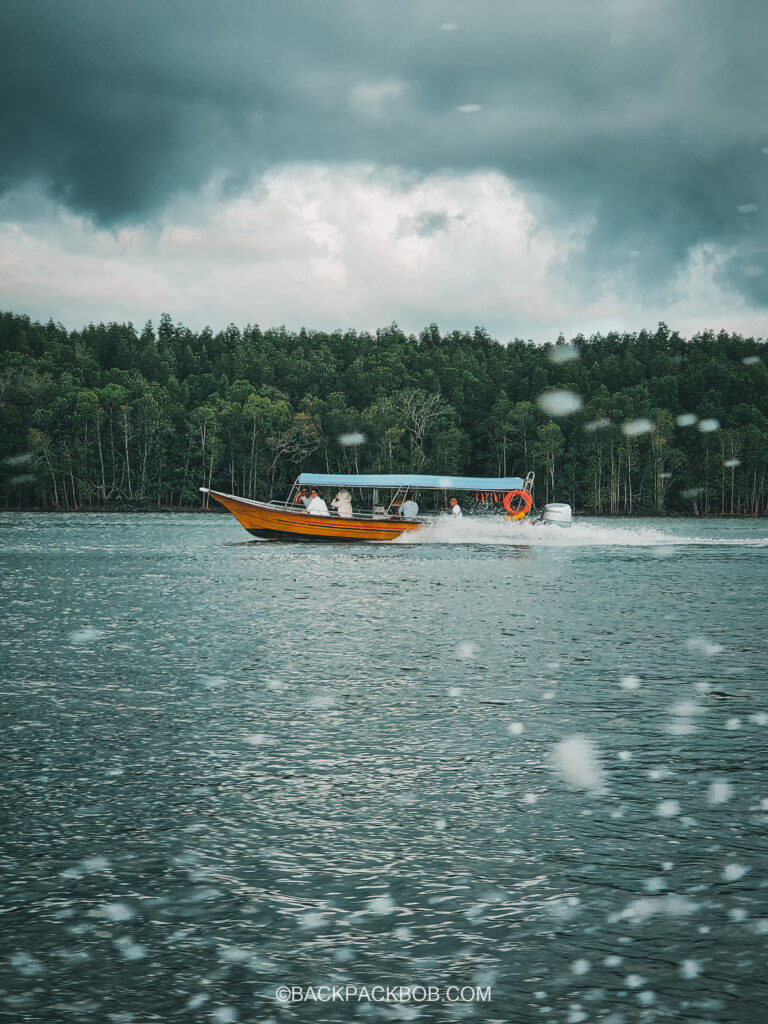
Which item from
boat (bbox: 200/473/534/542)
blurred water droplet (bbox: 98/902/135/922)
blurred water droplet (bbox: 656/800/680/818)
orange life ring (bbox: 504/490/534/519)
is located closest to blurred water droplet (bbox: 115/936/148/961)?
blurred water droplet (bbox: 98/902/135/922)

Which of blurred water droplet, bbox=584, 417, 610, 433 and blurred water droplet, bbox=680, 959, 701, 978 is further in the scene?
blurred water droplet, bbox=584, 417, 610, 433

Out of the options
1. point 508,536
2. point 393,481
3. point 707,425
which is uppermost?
point 707,425

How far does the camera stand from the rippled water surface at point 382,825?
5242 mm

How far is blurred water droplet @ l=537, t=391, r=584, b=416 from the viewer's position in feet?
515

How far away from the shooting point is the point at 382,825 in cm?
773

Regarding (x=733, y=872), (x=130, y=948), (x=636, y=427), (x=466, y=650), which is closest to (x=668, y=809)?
(x=733, y=872)

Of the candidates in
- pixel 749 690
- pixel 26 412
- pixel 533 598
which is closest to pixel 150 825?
pixel 749 690

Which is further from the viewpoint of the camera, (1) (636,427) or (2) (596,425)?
(1) (636,427)

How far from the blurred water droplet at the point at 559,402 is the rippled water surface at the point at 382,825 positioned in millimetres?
139985

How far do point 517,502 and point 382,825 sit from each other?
49.4 meters

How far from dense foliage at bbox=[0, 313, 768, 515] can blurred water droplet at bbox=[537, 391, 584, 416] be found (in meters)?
1.56

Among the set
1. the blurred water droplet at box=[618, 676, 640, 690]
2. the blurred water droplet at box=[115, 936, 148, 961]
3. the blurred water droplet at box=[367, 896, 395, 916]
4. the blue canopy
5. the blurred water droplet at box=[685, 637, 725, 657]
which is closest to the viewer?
the blurred water droplet at box=[115, 936, 148, 961]

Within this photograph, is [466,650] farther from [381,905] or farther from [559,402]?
[559,402]

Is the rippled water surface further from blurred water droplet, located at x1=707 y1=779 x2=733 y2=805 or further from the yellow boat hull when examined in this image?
the yellow boat hull
